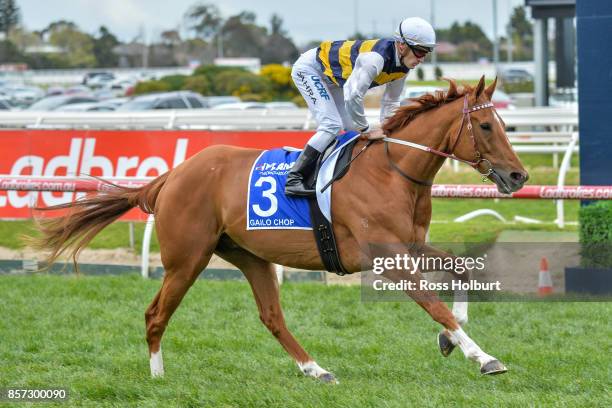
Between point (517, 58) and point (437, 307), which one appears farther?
point (517, 58)

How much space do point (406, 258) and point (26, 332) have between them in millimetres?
3060

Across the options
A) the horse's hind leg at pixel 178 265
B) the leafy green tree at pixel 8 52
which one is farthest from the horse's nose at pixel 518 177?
the leafy green tree at pixel 8 52

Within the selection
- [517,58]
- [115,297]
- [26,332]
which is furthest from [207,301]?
[517,58]

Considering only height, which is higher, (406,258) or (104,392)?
(406,258)

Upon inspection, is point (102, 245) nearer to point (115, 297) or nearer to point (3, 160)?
point (3, 160)

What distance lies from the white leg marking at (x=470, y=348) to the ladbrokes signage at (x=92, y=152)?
4.90 m

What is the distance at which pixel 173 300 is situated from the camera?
20.1 feet

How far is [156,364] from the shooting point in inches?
237

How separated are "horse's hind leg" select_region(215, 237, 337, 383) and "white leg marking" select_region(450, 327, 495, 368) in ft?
3.29

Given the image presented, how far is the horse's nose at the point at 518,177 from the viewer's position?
5414 mm

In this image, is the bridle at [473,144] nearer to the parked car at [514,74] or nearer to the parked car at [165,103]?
the parked car at [165,103]

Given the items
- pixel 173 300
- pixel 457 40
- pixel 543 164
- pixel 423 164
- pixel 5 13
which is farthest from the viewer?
pixel 457 40

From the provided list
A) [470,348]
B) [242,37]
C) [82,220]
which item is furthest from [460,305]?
[242,37]

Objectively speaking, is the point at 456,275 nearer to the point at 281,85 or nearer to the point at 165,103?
the point at 165,103
